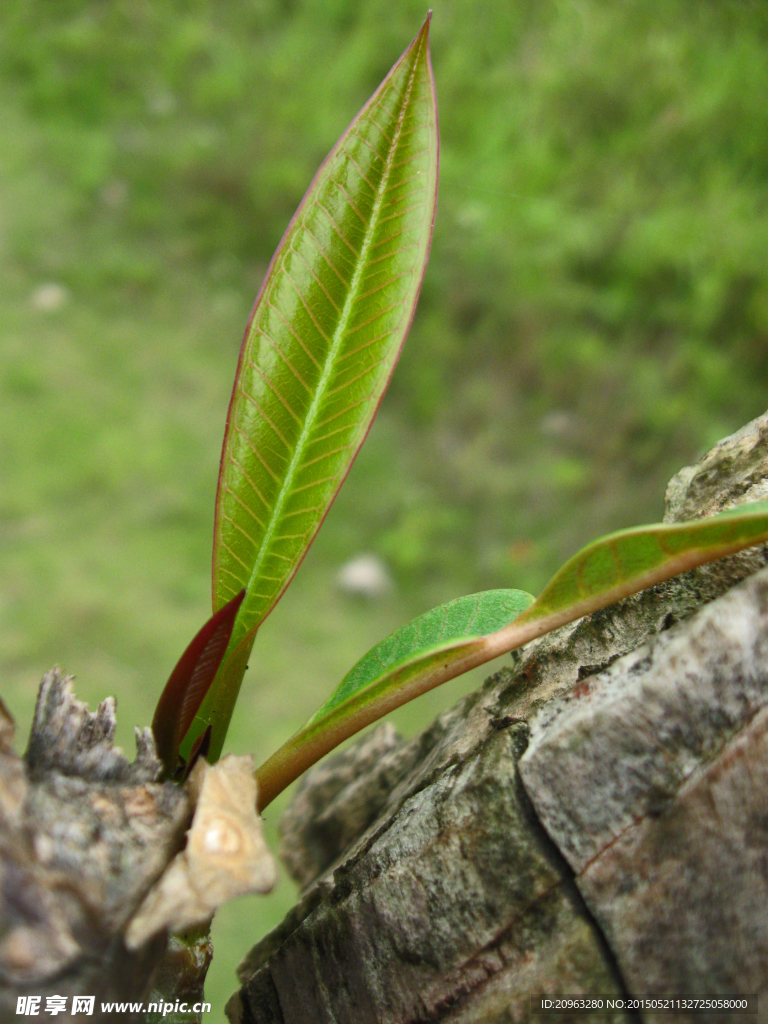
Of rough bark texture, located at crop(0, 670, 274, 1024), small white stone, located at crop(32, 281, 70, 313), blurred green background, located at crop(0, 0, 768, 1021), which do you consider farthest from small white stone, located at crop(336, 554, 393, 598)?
rough bark texture, located at crop(0, 670, 274, 1024)

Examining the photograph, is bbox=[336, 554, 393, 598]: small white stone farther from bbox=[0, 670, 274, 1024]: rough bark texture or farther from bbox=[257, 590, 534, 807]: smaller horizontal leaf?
bbox=[0, 670, 274, 1024]: rough bark texture

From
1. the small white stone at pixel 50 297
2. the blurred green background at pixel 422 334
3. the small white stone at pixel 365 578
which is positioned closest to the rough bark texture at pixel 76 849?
the blurred green background at pixel 422 334

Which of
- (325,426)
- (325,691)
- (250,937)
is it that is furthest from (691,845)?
(325,691)

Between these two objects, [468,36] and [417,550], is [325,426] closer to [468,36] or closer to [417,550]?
[417,550]

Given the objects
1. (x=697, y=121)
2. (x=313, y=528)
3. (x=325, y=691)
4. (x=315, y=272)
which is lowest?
(x=313, y=528)

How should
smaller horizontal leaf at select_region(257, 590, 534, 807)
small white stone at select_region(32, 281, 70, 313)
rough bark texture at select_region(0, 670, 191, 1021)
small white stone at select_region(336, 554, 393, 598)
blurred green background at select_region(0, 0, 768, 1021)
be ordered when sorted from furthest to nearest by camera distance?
small white stone at select_region(32, 281, 70, 313) < small white stone at select_region(336, 554, 393, 598) < blurred green background at select_region(0, 0, 768, 1021) < smaller horizontal leaf at select_region(257, 590, 534, 807) < rough bark texture at select_region(0, 670, 191, 1021)

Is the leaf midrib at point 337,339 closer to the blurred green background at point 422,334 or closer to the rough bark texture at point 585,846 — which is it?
the rough bark texture at point 585,846
